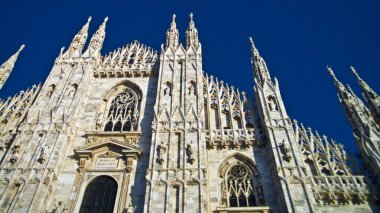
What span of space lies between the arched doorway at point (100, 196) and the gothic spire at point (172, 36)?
9.40 metres

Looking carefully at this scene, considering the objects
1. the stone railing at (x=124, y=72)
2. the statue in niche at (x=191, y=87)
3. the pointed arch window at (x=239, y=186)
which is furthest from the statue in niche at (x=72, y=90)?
the pointed arch window at (x=239, y=186)

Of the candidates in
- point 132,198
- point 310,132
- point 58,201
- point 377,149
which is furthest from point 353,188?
point 58,201

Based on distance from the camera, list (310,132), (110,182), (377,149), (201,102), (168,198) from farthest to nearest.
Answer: (201,102) → (310,132) → (110,182) → (377,149) → (168,198)

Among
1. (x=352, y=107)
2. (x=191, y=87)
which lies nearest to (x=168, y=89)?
(x=191, y=87)

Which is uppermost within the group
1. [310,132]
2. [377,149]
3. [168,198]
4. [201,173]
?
[310,132]

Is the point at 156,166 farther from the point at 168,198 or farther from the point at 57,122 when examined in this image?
the point at 57,122

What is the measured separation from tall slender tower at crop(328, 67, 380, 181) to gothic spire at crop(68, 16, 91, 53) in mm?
15286

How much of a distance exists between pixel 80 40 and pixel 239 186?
14254mm

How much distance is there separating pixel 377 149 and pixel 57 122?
45.3 ft

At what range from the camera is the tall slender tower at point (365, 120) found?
12414 mm

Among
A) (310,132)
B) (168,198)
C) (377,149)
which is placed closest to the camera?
(168,198)

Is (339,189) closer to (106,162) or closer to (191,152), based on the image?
(191,152)

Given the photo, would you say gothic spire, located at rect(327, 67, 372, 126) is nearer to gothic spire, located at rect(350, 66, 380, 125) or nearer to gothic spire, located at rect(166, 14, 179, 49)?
gothic spire, located at rect(350, 66, 380, 125)

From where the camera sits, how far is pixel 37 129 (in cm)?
1446
